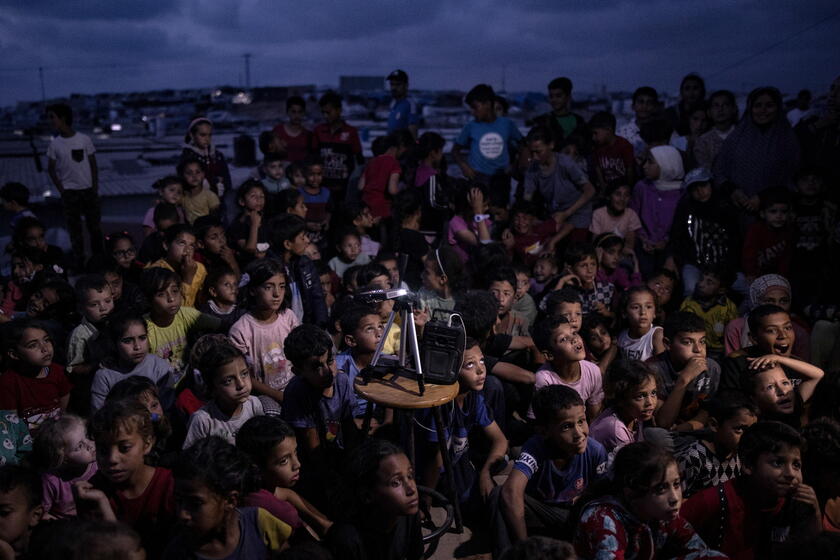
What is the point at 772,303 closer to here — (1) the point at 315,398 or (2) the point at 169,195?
(1) the point at 315,398

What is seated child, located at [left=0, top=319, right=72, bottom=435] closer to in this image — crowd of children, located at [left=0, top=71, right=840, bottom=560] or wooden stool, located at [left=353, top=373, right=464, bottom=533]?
crowd of children, located at [left=0, top=71, right=840, bottom=560]

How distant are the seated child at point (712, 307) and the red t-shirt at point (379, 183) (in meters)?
2.96

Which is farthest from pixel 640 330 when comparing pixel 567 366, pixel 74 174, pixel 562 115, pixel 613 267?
pixel 74 174

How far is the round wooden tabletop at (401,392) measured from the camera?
2898 mm

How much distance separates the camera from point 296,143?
23.8 ft

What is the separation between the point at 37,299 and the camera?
15.0ft

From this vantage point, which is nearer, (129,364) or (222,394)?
(222,394)

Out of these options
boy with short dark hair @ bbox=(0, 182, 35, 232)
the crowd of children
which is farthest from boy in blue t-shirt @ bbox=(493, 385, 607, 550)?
boy with short dark hair @ bbox=(0, 182, 35, 232)

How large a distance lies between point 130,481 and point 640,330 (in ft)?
9.90

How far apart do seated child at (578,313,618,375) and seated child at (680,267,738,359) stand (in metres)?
0.85

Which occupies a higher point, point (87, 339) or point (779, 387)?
point (87, 339)

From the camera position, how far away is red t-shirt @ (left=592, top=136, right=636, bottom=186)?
654 cm

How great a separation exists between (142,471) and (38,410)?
125 centimetres

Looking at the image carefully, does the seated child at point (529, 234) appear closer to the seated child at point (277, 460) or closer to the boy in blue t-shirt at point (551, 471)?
the boy in blue t-shirt at point (551, 471)
